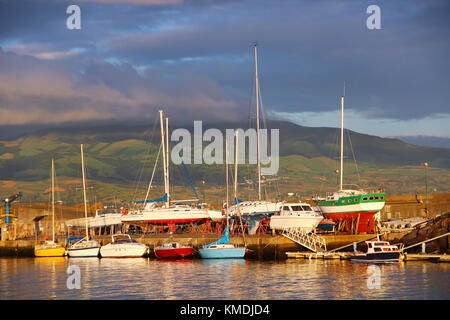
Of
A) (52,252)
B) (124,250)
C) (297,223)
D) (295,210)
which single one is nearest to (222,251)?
(297,223)

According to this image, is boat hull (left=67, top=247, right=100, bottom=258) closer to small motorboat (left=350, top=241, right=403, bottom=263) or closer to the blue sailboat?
the blue sailboat

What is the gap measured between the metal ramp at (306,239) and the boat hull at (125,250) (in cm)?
1730

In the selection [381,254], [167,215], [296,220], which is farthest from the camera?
[167,215]

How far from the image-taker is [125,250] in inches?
3253

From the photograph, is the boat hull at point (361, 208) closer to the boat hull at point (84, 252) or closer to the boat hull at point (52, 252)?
the boat hull at point (84, 252)

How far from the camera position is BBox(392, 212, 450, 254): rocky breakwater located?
71.4 m

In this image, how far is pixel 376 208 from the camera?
8481 cm

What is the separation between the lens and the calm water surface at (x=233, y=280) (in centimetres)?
5097

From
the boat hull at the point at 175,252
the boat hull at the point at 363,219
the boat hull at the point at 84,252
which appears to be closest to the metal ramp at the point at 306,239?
the boat hull at the point at 363,219

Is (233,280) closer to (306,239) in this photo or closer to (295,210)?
(306,239)

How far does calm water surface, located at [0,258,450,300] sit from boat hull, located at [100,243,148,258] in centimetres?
645

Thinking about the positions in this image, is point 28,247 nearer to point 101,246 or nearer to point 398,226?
point 101,246

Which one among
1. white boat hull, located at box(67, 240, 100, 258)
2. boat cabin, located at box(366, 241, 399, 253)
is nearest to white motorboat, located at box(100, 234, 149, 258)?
white boat hull, located at box(67, 240, 100, 258)

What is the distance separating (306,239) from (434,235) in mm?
13965
